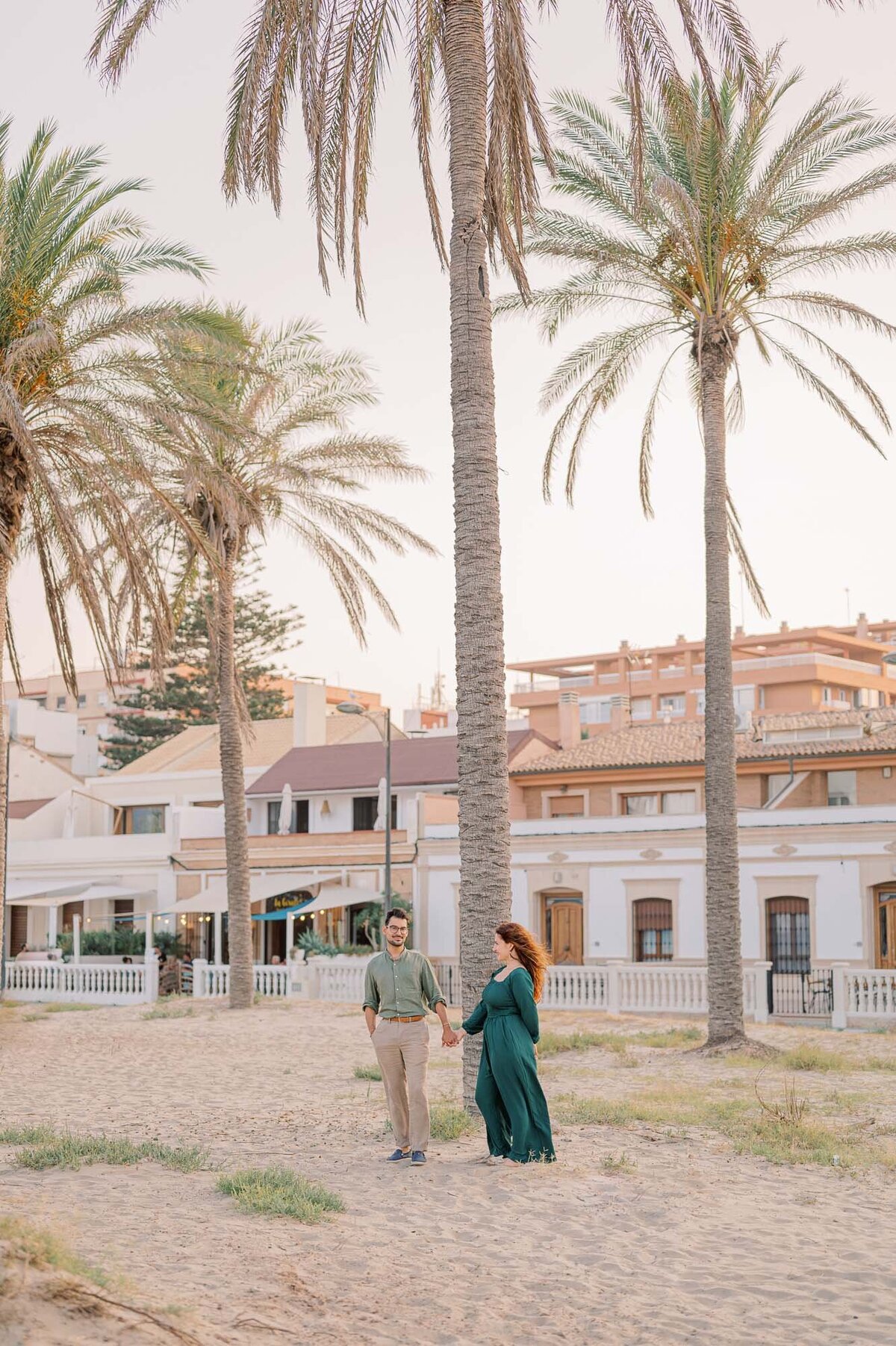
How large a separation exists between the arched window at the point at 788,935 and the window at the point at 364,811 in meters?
12.9

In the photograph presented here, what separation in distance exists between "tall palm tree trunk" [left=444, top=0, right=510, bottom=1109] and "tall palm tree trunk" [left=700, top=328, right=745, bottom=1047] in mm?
6649

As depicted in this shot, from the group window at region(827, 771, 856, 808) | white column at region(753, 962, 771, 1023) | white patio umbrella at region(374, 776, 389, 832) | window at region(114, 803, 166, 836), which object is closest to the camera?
white column at region(753, 962, 771, 1023)

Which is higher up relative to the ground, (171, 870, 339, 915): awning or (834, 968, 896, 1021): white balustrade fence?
(171, 870, 339, 915): awning

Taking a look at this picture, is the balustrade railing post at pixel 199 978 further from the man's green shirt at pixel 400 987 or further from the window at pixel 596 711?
the window at pixel 596 711

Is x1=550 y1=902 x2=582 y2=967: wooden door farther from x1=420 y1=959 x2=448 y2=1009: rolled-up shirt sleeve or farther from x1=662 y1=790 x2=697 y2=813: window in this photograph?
x1=420 y1=959 x2=448 y2=1009: rolled-up shirt sleeve

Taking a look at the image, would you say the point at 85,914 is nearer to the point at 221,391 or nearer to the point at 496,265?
the point at 221,391

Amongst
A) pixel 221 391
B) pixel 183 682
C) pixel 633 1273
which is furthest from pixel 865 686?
pixel 633 1273

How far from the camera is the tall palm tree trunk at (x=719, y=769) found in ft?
60.1

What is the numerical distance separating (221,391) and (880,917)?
55.6 ft

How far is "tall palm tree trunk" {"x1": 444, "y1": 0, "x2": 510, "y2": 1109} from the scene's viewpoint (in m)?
11.7

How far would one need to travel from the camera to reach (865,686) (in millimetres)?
68438

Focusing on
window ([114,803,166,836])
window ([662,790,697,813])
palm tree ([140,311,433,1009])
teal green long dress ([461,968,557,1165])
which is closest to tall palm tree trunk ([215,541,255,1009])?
palm tree ([140,311,433,1009])

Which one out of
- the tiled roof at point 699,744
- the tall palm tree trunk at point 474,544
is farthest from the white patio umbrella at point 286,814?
the tall palm tree trunk at point 474,544

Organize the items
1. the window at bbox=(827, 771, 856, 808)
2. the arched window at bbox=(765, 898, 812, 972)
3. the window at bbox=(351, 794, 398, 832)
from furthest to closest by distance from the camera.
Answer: the window at bbox=(351, 794, 398, 832)
the window at bbox=(827, 771, 856, 808)
the arched window at bbox=(765, 898, 812, 972)
